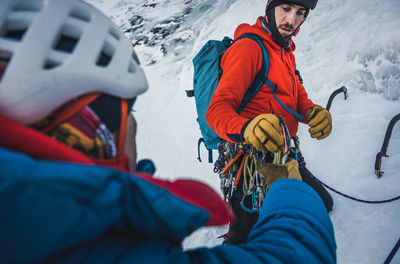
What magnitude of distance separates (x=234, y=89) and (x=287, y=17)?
1.02 metres

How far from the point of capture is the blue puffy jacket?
339 mm

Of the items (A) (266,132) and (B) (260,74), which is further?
(B) (260,74)

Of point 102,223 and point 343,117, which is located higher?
point 102,223

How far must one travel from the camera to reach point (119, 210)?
44 cm

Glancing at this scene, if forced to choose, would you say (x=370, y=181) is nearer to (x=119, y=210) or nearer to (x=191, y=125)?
(x=119, y=210)

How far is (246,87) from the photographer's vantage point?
1.53 m

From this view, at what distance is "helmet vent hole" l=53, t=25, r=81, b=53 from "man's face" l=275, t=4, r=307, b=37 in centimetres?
180

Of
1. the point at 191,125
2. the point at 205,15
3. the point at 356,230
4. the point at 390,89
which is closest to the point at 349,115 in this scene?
the point at 390,89

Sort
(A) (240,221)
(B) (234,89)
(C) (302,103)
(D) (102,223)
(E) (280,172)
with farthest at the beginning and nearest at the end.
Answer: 1. (C) (302,103)
2. (A) (240,221)
3. (B) (234,89)
4. (E) (280,172)
5. (D) (102,223)

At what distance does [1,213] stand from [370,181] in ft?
10.6

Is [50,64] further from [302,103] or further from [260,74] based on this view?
[302,103]

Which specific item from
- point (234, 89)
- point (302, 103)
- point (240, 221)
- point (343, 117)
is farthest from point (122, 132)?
point (343, 117)

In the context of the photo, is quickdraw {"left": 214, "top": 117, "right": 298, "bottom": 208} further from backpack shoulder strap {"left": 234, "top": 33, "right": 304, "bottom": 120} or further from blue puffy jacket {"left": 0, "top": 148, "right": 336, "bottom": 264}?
blue puffy jacket {"left": 0, "top": 148, "right": 336, "bottom": 264}

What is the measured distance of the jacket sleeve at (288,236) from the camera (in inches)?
22.4
